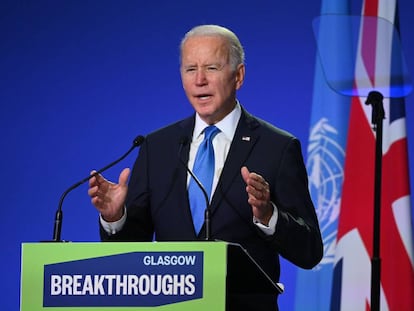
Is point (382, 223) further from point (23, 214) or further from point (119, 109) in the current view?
point (23, 214)

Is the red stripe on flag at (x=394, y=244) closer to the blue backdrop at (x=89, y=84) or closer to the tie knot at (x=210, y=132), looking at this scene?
Result: the blue backdrop at (x=89, y=84)

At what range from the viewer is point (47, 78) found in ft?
14.9

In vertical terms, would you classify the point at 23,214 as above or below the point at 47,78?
below

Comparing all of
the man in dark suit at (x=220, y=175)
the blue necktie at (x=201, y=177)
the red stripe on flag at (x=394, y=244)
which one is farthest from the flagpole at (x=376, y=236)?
the red stripe on flag at (x=394, y=244)

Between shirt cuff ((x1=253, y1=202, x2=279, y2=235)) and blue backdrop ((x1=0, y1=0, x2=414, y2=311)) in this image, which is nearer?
shirt cuff ((x1=253, y1=202, x2=279, y2=235))

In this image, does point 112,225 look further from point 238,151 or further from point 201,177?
point 238,151

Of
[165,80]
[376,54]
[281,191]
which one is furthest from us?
[165,80]

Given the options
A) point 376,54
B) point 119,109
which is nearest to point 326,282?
point 376,54

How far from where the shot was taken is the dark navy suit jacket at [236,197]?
2566 millimetres

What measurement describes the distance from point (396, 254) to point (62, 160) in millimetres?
1819

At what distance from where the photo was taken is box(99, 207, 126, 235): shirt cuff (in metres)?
2.52

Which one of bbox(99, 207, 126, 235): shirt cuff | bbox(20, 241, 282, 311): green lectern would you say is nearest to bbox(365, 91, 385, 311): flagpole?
bbox(99, 207, 126, 235): shirt cuff

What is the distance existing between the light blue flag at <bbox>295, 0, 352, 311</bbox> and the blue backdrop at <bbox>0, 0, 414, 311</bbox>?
29 centimetres

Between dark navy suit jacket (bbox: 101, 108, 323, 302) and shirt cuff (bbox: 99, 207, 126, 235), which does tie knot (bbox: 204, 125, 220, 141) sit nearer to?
dark navy suit jacket (bbox: 101, 108, 323, 302)
